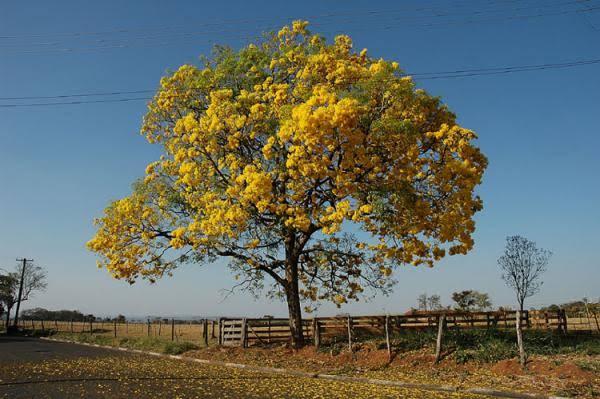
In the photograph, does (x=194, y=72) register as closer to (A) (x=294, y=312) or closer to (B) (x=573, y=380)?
(A) (x=294, y=312)

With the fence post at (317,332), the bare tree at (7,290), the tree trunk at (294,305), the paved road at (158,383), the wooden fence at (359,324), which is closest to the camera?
the paved road at (158,383)

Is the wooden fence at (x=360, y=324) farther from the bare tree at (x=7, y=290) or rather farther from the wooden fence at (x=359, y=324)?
the bare tree at (x=7, y=290)

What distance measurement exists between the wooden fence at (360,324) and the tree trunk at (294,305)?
30.2 inches

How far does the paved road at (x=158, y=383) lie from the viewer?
43.8ft

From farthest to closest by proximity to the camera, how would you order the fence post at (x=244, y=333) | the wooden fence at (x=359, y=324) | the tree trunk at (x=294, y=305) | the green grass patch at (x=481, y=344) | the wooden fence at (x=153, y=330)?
1. the wooden fence at (x=153, y=330)
2. the fence post at (x=244, y=333)
3. the tree trunk at (x=294, y=305)
4. the wooden fence at (x=359, y=324)
5. the green grass patch at (x=481, y=344)

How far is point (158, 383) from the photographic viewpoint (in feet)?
50.4

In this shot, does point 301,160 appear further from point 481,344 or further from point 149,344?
point 149,344

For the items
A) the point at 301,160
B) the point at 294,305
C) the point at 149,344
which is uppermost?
the point at 301,160

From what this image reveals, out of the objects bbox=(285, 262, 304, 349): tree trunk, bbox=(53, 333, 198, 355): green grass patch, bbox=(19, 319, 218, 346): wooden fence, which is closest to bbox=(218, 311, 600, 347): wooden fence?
bbox=(285, 262, 304, 349): tree trunk

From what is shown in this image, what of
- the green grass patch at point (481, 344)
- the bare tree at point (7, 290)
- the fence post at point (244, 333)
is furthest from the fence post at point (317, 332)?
the bare tree at point (7, 290)

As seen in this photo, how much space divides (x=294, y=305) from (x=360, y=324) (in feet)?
11.0

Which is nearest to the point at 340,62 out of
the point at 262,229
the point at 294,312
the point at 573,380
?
the point at 262,229

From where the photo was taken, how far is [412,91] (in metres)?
18.4

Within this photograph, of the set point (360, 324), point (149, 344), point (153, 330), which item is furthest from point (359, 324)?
point (153, 330)
